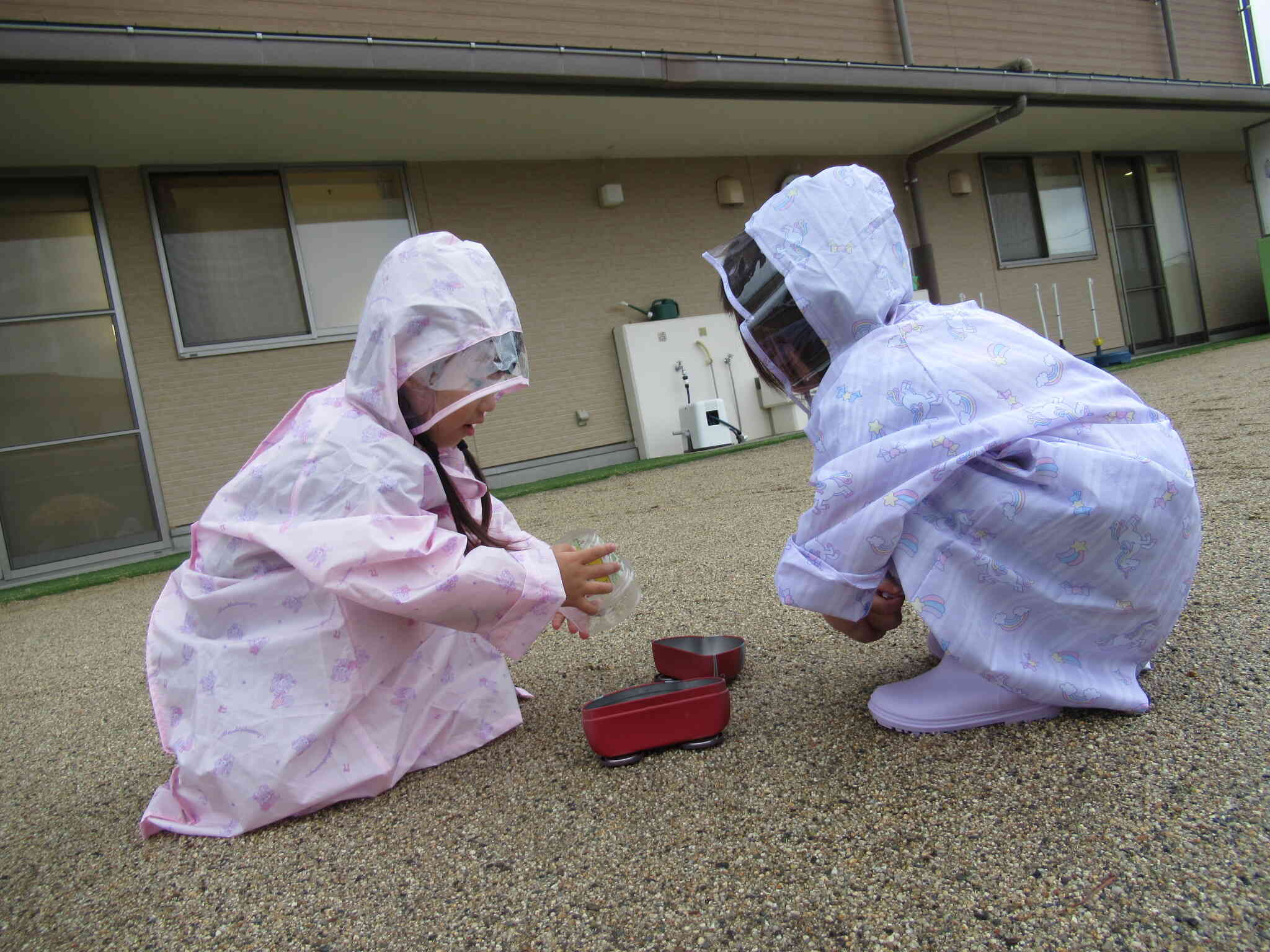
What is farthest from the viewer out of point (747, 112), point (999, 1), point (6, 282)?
point (999, 1)

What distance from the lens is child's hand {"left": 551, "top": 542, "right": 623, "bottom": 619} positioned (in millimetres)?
1442

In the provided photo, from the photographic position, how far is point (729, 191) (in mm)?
7379

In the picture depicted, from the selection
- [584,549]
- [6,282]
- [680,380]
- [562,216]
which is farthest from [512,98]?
[584,549]

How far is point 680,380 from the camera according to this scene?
6.97 meters

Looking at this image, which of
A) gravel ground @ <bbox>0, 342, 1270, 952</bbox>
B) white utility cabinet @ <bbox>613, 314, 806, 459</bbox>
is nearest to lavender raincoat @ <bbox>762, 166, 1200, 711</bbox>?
gravel ground @ <bbox>0, 342, 1270, 952</bbox>

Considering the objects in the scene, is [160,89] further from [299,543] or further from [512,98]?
[299,543]

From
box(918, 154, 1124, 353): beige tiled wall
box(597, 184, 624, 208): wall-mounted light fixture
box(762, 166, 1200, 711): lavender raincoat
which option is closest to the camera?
box(762, 166, 1200, 711): lavender raincoat

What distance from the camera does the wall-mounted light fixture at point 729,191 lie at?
291 inches

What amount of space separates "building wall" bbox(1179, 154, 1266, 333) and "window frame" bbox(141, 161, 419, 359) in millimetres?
9948

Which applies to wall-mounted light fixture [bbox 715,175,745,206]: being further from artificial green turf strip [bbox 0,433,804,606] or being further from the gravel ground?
the gravel ground

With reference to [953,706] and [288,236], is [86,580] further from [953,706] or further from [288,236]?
[953,706]

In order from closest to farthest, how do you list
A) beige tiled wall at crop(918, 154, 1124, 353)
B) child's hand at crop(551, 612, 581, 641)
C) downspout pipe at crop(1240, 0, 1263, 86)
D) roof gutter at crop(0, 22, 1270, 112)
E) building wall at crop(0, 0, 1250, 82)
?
1. child's hand at crop(551, 612, 581, 641)
2. roof gutter at crop(0, 22, 1270, 112)
3. building wall at crop(0, 0, 1250, 82)
4. beige tiled wall at crop(918, 154, 1124, 353)
5. downspout pipe at crop(1240, 0, 1263, 86)

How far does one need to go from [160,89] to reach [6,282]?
170 centimetres

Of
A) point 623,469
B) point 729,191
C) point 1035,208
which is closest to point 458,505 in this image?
point 623,469
